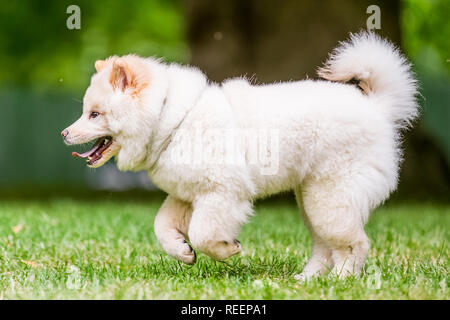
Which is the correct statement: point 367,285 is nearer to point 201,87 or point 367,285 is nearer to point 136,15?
point 201,87

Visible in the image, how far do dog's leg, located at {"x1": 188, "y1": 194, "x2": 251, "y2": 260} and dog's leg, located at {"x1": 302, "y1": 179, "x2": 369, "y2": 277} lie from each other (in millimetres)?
489

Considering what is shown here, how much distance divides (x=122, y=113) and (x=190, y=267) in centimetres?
125

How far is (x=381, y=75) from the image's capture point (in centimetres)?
407

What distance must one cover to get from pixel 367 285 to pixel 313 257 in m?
0.82

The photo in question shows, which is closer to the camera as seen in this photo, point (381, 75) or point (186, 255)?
point (186, 255)

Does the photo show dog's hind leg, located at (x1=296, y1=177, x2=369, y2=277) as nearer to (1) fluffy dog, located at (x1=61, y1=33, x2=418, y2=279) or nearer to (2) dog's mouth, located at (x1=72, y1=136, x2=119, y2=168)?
(1) fluffy dog, located at (x1=61, y1=33, x2=418, y2=279)

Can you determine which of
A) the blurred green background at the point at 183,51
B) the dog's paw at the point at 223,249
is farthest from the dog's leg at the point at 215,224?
the blurred green background at the point at 183,51

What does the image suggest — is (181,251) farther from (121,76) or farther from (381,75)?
(381,75)

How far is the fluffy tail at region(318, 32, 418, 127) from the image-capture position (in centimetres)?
407

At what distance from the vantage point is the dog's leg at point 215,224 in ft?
12.2

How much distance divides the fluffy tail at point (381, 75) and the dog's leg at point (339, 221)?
0.64 meters

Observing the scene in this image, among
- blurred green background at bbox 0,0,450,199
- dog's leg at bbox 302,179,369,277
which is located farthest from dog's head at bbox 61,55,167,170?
dog's leg at bbox 302,179,369,277

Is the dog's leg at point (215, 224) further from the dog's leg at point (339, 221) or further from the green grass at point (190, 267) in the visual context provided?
the dog's leg at point (339, 221)

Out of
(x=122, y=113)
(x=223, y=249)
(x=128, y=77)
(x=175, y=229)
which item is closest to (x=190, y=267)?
(x=175, y=229)
